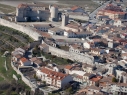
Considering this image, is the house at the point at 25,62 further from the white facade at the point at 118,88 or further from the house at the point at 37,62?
the white facade at the point at 118,88

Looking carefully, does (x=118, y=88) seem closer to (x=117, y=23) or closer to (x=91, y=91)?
(x=91, y=91)

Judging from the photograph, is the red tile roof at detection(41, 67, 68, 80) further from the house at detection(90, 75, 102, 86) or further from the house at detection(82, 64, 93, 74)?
the house at detection(82, 64, 93, 74)

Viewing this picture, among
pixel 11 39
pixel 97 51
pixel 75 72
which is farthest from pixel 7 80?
pixel 11 39

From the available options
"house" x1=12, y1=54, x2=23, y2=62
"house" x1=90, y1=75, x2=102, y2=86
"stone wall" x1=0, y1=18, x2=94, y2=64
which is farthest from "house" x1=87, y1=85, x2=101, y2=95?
"house" x1=12, y1=54, x2=23, y2=62

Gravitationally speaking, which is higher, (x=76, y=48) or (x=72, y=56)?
(x=76, y=48)

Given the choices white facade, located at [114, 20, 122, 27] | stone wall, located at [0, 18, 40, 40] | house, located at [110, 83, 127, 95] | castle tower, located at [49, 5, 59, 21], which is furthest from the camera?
castle tower, located at [49, 5, 59, 21]

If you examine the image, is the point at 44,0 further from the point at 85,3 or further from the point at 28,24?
the point at 28,24

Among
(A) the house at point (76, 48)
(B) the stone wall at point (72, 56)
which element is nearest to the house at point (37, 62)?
(B) the stone wall at point (72, 56)
